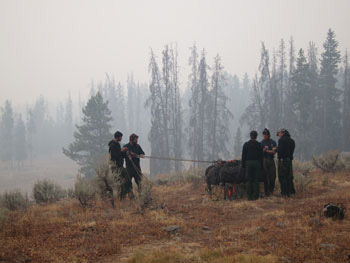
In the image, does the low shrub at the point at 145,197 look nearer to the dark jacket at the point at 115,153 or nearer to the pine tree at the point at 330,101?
the dark jacket at the point at 115,153

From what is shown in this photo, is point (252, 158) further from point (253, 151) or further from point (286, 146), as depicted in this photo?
point (286, 146)

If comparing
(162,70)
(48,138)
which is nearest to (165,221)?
(162,70)

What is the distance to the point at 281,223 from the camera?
241 inches

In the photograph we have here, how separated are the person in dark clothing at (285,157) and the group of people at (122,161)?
442 centimetres

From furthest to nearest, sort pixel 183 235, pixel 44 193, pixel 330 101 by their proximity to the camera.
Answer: pixel 330 101, pixel 44 193, pixel 183 235

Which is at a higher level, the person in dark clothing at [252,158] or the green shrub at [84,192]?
the person in dark clothing at [252,158]

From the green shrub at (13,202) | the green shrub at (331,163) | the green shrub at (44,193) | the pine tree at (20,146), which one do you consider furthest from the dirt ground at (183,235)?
the pine tree at (20,146)

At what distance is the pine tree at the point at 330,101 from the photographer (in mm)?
35312

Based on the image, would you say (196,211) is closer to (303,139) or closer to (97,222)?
(97,222)

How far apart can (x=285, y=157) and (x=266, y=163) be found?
733mm

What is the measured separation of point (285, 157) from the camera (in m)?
8.98

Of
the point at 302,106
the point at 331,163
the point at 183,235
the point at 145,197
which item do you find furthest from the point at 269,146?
the point at 302,106

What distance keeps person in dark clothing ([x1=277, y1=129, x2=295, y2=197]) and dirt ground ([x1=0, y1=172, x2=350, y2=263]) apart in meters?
0.63

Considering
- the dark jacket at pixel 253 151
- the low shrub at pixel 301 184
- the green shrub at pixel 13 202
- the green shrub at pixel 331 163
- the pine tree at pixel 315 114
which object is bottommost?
the green shrub at pixel 13 202
